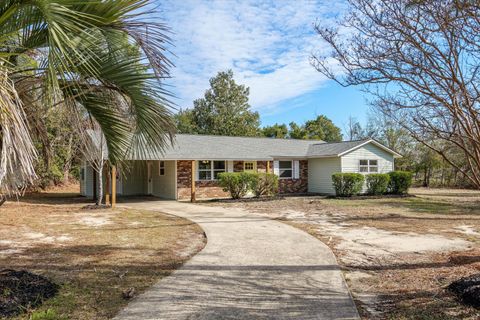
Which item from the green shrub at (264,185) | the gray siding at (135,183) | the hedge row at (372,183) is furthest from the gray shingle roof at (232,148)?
the hedge row at (372,183)

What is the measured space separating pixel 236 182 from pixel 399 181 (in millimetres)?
9858

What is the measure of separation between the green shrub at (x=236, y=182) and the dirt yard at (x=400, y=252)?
360cm

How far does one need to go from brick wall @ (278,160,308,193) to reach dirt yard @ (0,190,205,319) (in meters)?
11.1

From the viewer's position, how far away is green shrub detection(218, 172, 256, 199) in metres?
17.8

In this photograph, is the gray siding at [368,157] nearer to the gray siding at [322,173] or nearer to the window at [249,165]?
the gray siding at [322,173]

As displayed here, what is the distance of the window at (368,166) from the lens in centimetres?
2220

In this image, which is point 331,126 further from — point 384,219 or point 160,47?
point 160,47

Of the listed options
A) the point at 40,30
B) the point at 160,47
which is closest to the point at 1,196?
the point at 40,30

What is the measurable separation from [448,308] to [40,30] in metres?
5.21

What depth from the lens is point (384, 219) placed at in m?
11.8

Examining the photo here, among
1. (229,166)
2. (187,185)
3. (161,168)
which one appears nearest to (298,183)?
(229,166)

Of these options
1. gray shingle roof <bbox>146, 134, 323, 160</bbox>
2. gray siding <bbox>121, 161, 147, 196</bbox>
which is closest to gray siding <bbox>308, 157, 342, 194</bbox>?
gray shingle roof <bbox>146, 134, 323, 160</bbox>

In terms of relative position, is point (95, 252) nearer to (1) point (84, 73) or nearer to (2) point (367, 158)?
(1) point (84, 73)

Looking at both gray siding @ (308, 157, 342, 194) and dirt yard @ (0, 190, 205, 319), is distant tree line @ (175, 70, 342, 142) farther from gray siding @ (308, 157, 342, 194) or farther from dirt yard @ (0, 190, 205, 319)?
dirt yard @ (0, 190, 205, 319)
